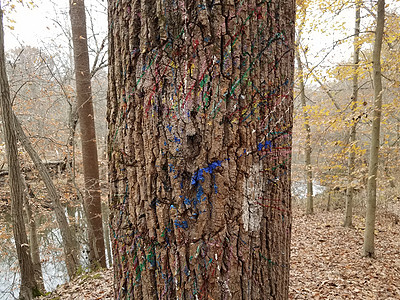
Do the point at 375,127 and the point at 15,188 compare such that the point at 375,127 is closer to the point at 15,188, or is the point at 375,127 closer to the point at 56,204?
the point at 56,204

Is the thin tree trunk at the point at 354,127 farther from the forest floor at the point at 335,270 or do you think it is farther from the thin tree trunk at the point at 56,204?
the thin tree trunk at the point at 56,204

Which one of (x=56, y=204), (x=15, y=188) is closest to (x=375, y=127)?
(x=56, y=204)

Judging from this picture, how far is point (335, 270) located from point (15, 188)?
25.4ft

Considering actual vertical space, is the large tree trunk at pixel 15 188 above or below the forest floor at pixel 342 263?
above

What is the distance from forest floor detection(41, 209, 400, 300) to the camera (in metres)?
4.52

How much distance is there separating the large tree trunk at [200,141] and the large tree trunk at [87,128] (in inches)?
233

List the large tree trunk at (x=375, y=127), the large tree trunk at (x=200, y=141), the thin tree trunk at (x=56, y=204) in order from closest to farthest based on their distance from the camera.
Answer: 1. the large tree trunk at (x=200, y=141)
2. the large tree trunk at (x=375, y=127)
3. the thin tree trunk at (x=56, y=204)

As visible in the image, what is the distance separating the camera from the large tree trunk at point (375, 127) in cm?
552

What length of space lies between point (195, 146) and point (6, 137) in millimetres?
6182

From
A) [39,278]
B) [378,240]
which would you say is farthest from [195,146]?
[378,240]

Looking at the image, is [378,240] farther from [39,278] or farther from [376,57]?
[39,278]

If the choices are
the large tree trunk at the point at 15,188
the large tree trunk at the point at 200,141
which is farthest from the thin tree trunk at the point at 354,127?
the large tree trunk at the point at 15,188

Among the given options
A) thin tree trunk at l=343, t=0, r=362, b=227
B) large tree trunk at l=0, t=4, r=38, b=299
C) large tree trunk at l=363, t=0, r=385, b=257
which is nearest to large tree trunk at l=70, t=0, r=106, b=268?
large tree trunk at l=0, t=4, r=38, b=299

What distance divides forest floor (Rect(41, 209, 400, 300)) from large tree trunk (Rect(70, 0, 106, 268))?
1.12 m
